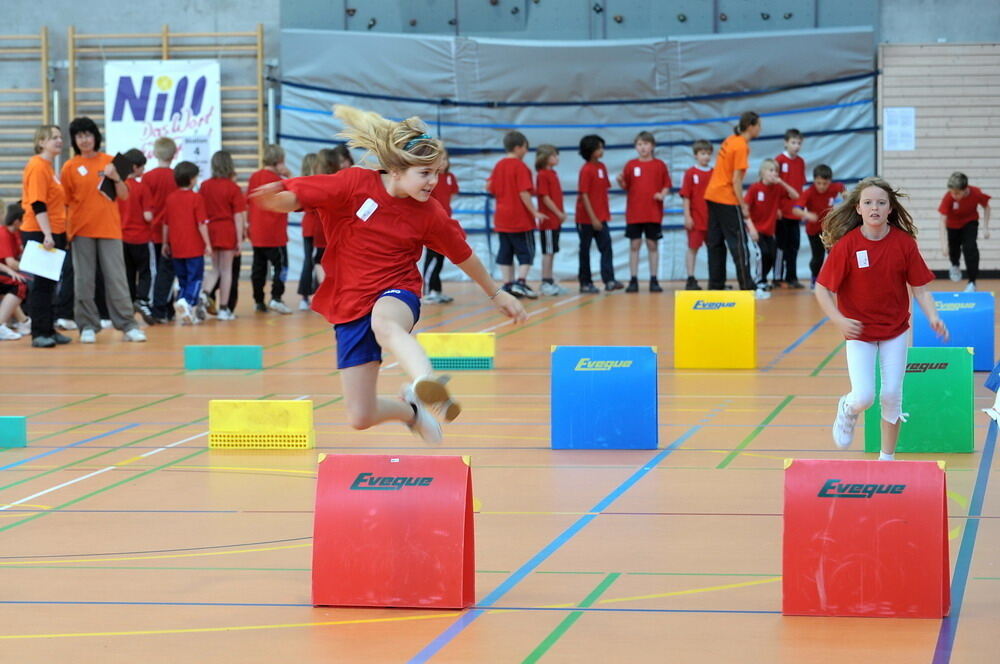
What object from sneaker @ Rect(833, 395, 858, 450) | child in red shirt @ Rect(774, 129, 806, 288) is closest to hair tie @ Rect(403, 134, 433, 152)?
sneaker @ Rect(833, 395, 858, 450)

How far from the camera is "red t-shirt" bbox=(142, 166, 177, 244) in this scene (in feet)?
45.9

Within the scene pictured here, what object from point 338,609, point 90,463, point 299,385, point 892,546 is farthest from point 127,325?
point 892,546

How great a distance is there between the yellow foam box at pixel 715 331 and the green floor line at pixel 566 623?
6.02 meters

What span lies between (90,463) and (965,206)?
12336 millimetres

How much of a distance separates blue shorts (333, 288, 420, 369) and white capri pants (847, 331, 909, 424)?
6.75 ft

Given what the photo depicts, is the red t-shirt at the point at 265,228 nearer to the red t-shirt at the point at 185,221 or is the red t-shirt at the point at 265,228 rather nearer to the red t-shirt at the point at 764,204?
the red t-shirt at the point at 185,221

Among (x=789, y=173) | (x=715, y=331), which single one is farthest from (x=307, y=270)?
(x=789, y=173)

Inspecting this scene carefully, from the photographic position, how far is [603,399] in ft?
24.2

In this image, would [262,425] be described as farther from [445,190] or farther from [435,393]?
[445,190]

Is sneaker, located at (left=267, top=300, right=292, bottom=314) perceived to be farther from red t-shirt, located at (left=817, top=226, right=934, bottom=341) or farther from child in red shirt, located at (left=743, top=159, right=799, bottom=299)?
red t-shirt, located at (left=817, top=226, right=934, bottom=341)

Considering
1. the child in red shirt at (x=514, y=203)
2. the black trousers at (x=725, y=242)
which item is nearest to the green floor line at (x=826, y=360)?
the black trousers at (x=725, y=242)

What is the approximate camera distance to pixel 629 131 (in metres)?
20.6

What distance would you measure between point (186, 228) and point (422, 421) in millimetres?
8938

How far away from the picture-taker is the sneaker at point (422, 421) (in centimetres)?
539
